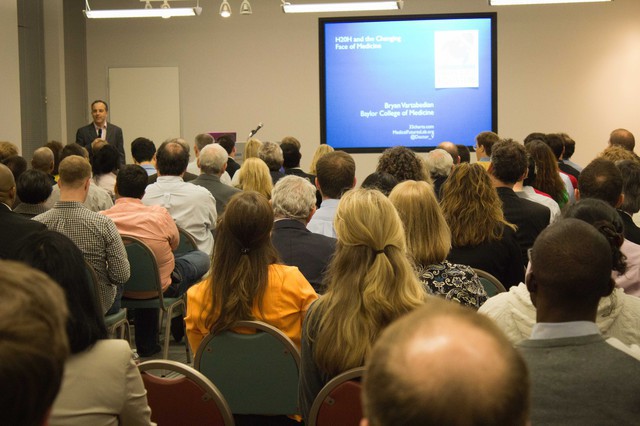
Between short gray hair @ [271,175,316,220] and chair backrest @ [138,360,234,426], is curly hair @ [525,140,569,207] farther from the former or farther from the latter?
chair backrest @ [138,360,234,426]

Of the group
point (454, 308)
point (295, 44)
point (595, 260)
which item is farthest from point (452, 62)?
point (454, 308)

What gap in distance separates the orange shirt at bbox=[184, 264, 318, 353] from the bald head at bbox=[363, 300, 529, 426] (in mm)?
2094

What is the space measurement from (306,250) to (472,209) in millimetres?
867

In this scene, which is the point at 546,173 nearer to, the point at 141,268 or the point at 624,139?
the point at 624,139

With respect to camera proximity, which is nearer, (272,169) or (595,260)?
(595,260)

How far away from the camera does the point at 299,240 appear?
3.65 metres

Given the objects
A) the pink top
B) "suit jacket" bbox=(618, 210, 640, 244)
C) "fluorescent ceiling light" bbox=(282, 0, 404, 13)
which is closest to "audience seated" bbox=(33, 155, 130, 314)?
the pink top

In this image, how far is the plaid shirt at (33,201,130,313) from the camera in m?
4.23

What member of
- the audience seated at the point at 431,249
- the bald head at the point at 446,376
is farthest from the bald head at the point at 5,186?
the bald head at the point at 446,376

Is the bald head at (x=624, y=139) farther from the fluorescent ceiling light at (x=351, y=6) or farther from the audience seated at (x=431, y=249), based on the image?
the audience seated at (x=431, y=249)

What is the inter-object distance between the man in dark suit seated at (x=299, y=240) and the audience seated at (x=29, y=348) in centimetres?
248

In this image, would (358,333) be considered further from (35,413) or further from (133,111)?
(133,111)

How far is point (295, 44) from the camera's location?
1188 cm

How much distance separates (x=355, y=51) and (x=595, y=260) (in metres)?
10.0
